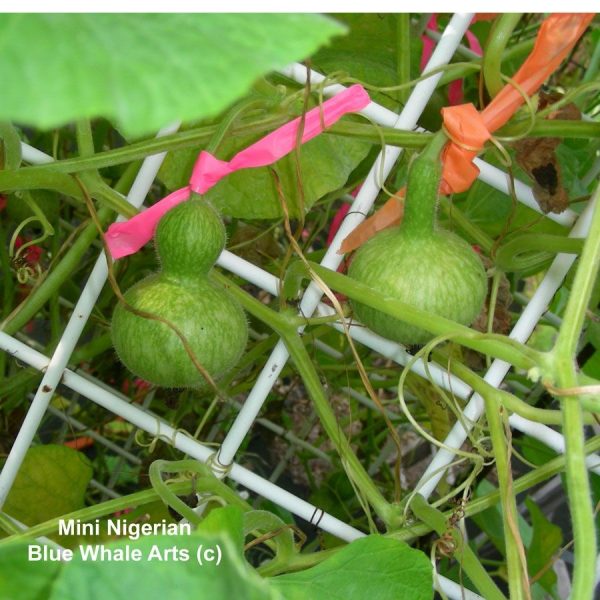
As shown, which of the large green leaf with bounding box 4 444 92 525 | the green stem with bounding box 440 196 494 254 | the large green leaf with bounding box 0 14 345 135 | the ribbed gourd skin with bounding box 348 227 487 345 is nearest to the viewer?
the large green leaf with bounding box 0 14 345 135

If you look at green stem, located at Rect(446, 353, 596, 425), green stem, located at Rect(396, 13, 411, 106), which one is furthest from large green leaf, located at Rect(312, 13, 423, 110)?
green stem, located at Rect(446, 353, 596, 425)

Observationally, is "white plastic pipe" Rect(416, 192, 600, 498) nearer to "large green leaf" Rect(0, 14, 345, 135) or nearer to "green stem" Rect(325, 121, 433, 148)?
"green stem" Rect(325, 121, 433, 148)

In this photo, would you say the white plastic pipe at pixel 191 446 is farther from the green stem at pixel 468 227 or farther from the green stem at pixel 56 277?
the green stem at pixel 468 227

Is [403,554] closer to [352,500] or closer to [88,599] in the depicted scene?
[88,599]

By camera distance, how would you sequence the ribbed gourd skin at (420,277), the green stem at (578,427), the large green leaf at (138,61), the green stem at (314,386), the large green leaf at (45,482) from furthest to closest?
the large green leaf at (45,482), the green stem at (314,386), the ribbed gourd skin at (420,277), the green stem at (578,427), the large green leaf at (138,61)

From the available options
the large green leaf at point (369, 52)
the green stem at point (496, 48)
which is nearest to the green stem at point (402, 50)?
the large green leaf at point (369, 52)

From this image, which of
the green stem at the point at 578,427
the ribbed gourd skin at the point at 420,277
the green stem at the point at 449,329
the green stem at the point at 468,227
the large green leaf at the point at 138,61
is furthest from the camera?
the green stem at the point at 468,227

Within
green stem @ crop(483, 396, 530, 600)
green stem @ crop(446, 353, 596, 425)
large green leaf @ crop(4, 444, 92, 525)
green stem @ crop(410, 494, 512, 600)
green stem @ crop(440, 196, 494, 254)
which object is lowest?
large green leaf @ crop(4, 444, 92, 525)
